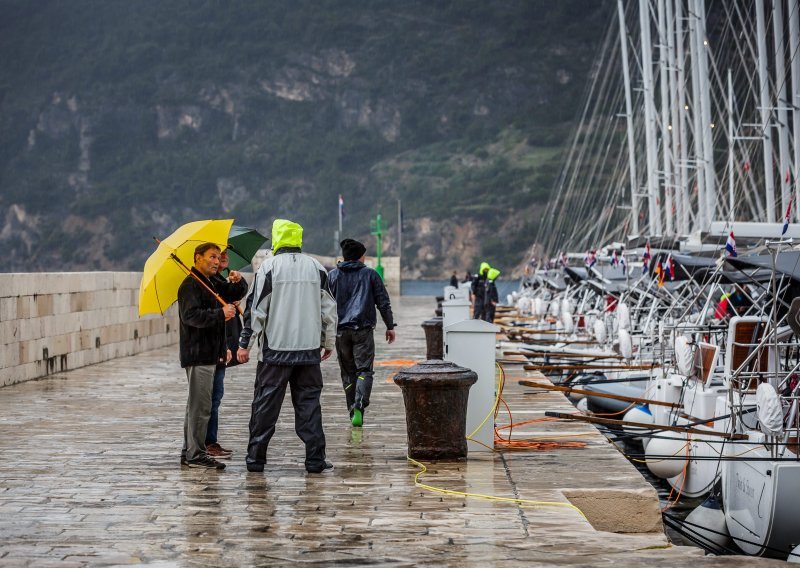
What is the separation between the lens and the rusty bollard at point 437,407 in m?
9.08

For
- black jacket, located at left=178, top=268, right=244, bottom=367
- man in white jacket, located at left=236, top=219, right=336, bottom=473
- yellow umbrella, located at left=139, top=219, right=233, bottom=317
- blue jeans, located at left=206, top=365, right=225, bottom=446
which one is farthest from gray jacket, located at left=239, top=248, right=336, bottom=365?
blue jeans, located at left=206, top=365, right=225, bottom=446

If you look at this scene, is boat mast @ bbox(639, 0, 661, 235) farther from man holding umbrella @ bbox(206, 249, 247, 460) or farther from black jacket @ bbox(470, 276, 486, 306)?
man holding umbrella @ bbox(206, 249, 247, 460)

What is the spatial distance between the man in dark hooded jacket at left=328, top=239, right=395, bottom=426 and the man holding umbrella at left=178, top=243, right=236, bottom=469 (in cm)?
239

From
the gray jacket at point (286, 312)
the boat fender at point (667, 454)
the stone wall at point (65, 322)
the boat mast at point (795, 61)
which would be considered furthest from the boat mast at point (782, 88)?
the gray jacket at point (286, 312)

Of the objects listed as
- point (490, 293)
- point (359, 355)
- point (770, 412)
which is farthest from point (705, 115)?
point (770, 412)

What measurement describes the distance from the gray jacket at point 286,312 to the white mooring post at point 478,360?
1642mm

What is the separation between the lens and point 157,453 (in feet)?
32.4

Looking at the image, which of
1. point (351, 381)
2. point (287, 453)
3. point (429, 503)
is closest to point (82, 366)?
point (351, 381)

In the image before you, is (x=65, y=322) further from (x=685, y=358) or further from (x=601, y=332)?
(x=601, y=332)

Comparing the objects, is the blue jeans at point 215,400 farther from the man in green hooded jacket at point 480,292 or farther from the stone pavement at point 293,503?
the man in green hooded jacket at point 480,292

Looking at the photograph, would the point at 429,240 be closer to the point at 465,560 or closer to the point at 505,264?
the point at 505,264

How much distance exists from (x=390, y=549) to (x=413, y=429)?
2.91 metres

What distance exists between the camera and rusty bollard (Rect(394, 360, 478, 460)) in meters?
9.08

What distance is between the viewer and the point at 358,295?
11.4 meters
